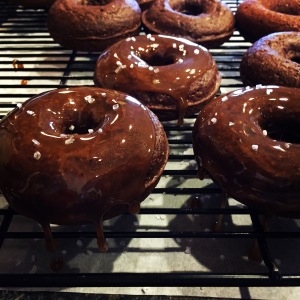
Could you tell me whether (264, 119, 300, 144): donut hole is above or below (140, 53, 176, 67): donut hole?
below

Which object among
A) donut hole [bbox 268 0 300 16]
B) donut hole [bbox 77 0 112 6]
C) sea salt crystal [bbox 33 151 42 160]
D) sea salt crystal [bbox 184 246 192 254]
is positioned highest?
donut hole [bbox 77 0 112 6]

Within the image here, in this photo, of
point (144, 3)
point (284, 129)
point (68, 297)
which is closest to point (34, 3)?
point (144, 3)

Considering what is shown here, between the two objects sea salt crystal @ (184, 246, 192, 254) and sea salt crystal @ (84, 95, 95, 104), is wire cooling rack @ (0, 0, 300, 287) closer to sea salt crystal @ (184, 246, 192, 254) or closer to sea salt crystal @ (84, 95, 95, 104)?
sea salt crystal @ (184, 246, 192, 254)

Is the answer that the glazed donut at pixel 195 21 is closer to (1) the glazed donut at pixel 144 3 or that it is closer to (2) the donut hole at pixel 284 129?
(1) the glazed donut at pixel 144 3

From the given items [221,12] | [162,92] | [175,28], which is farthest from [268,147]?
[221,12]

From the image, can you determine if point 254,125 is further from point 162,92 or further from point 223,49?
point 223,49

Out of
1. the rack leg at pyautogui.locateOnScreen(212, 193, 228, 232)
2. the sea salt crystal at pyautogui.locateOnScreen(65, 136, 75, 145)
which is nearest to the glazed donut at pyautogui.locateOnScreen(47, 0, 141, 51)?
the sea salt crystal at pyautogui.locateOnScreen(65, 136, 75, 145)

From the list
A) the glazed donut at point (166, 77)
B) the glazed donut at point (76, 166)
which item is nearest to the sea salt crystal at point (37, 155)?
the glazed donut at point (76, 166)
